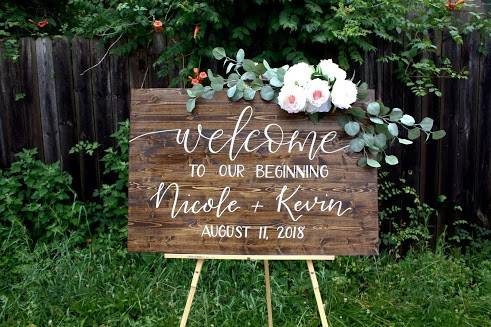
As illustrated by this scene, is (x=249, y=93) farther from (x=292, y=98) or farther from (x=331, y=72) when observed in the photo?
(x=331, y=72)

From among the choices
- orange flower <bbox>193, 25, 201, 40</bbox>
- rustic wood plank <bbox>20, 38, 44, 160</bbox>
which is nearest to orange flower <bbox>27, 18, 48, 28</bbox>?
rustic wood plank <bbox>20, 38, 44, 160</bbox>

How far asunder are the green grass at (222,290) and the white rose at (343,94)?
4.81 ft

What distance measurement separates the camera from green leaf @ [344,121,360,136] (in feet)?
7.31

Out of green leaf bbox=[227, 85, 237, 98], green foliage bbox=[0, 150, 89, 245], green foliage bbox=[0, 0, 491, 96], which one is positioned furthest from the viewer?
green foliage bbox=[0, 150, 89, 245]

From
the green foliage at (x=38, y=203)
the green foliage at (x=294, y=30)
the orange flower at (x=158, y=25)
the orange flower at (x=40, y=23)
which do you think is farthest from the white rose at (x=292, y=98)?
the orange flower at (x=40, y=23)

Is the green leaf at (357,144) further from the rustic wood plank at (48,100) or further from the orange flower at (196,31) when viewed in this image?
the rustic wood plank at (48,100)

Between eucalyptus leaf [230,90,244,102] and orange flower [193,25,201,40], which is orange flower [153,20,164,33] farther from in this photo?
eucalyptus leaf [230,90,244,102]

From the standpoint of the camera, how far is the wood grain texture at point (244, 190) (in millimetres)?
2268

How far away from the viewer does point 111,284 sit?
3.34m

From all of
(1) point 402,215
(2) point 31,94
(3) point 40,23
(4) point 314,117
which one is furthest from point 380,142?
(3) point 40,23

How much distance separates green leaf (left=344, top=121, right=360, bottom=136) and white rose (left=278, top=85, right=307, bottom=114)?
209mm

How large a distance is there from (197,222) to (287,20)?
1613 millimetres

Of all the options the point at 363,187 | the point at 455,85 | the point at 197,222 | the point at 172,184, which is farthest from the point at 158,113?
the point at 455,85

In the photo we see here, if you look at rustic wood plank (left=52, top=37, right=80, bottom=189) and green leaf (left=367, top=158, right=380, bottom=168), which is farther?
rustic wood plank (left=52, top=37, right=80, bottom=189)
